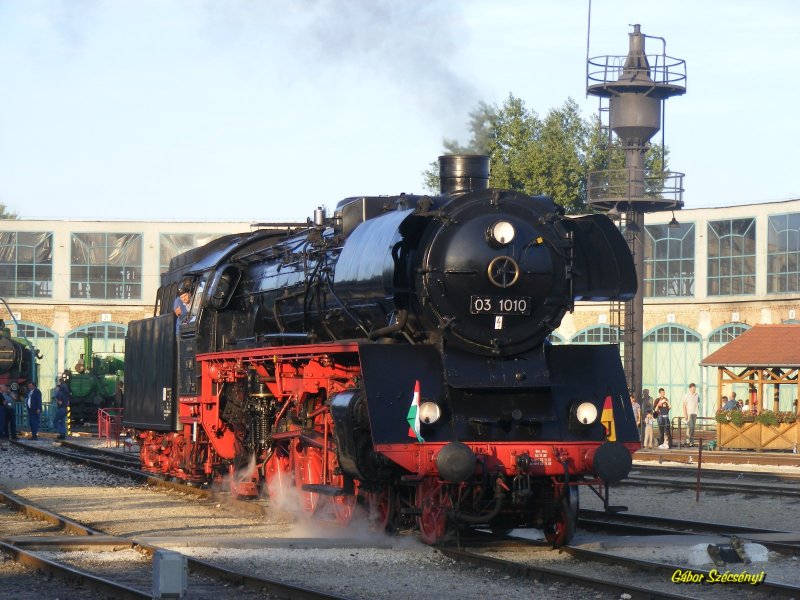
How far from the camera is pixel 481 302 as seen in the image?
1158 cm

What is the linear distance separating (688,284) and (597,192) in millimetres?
13497

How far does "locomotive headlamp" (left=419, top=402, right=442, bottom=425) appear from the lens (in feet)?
36.8

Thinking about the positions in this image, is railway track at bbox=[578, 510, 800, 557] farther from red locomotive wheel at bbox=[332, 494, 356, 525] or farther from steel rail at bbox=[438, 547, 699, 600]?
red locomotive wheel at bbox=[332, 494, 356, 525]

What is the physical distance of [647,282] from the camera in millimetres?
51906

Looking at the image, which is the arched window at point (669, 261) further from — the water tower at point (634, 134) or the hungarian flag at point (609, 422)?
the hungarian flag at point (609, 422)

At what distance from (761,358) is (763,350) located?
1.76 feet

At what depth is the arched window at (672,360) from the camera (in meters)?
49.6

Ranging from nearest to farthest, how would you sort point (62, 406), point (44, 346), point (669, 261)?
point (62, 406) < point (669, 261) < point (44, 346)

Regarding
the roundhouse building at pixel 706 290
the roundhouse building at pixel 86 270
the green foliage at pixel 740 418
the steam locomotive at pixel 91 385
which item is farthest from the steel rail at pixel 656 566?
the roundhouse building at pixel 86 270

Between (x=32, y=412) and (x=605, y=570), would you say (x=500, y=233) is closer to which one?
(x=605, y=570)

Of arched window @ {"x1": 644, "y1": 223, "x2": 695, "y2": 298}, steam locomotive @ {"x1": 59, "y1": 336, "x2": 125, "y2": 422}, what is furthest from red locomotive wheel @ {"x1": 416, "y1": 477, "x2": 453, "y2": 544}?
arched window @ {"x1": 644, "y1": 223, "x2": 695, "y2": 298}

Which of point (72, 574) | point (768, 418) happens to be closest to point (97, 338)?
point (768, 418)

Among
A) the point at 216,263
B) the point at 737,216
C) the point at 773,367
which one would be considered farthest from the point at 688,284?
the point at 216,263

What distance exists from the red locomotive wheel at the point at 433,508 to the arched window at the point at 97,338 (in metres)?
45.4
